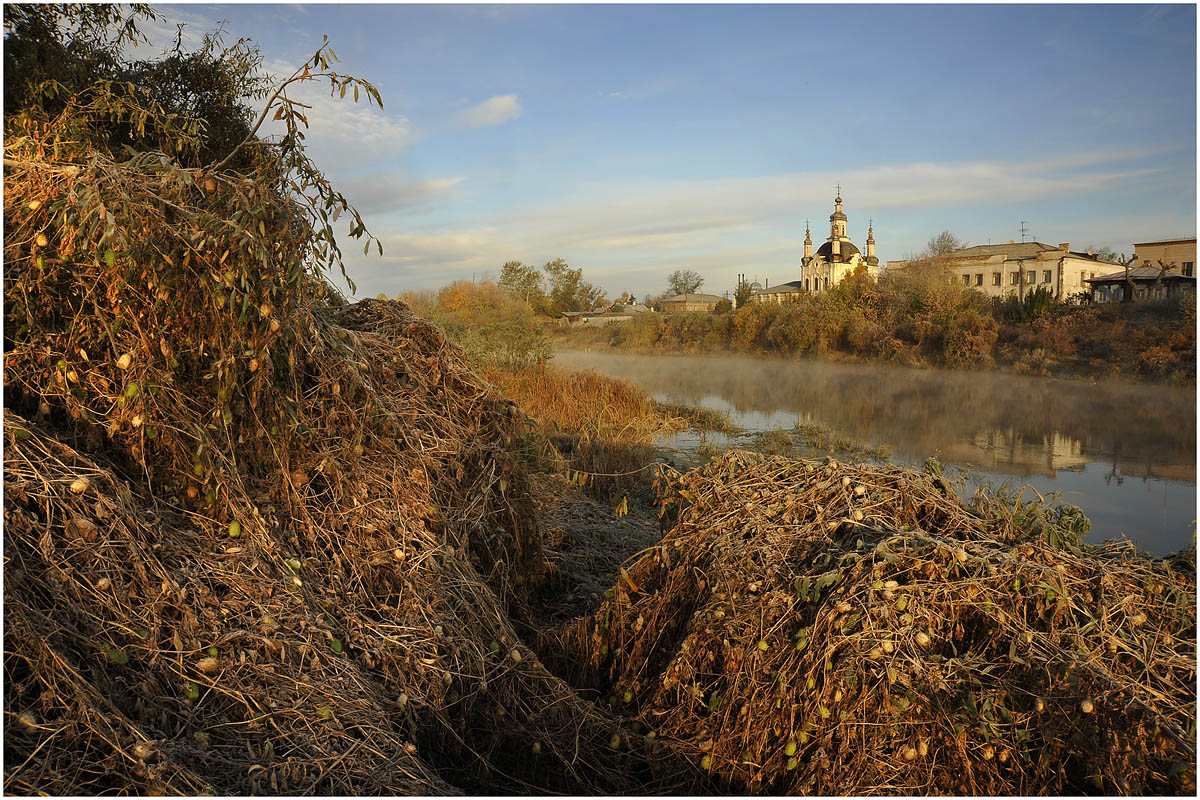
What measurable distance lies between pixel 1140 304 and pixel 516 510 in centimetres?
2529

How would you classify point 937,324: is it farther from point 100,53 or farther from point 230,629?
point 230,629

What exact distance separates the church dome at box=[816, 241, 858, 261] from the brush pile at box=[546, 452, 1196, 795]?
189 feet

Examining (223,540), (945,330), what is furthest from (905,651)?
(945,330)

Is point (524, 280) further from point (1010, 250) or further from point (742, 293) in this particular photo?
point (1010, 250)

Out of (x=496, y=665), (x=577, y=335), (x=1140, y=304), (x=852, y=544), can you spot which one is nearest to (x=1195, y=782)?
→ (x=852, y=544)

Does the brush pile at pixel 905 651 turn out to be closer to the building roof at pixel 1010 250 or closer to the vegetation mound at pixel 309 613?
the vegetation mound at pixel 309 613

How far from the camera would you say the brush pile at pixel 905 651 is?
9.10ft

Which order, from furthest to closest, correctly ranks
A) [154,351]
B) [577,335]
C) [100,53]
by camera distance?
[577,335], [100,53], [154,351]

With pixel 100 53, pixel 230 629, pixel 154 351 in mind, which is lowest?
pixel 230 629

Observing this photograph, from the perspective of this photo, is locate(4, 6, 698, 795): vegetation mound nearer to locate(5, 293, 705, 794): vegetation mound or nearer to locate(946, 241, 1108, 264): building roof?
locate(5, 293, 705, 794): vegetation mound

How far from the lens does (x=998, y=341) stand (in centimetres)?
2512

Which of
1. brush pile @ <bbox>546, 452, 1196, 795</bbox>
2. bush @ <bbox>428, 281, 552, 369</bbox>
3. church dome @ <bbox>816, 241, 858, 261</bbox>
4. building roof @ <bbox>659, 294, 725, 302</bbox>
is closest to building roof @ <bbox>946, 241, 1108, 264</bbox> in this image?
church dome @ <bbox>816, 241, 858, 261</bbox>

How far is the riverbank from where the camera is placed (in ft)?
69.0

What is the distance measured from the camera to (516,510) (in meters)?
4.70
